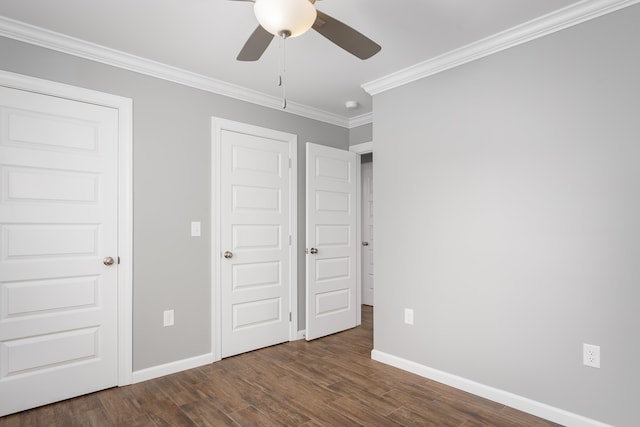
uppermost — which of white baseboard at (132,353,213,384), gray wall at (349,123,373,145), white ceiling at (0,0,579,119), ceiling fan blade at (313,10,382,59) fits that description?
white ceiling at (0,0,579,119)

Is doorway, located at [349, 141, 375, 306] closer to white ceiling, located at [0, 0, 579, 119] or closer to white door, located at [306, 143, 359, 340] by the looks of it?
white door, located at [306, 143, 359, 340]

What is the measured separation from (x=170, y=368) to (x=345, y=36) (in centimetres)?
280

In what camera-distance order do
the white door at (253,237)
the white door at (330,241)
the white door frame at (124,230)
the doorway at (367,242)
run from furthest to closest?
the doorway at (367,242) < the white door at (330,241) < the white door at (253,237) < the white door frame at (124,230)

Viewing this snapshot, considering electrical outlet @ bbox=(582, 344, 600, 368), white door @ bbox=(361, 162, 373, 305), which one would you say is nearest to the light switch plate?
electrical outlet @ bbox=(582, 344, 600, 368)

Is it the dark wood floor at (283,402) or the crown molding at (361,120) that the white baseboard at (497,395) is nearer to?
the dark wood floor at (283,402)

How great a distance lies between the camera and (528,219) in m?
2.32

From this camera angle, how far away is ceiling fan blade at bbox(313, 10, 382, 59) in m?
1.63

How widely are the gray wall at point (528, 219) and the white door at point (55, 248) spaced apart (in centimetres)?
232

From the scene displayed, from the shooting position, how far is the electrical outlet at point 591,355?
2037mm

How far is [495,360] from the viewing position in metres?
2.44

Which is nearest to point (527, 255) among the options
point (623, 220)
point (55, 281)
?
point (623, 220)

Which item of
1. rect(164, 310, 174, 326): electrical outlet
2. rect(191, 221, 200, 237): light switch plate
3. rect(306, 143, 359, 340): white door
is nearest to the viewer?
rect(164, 310, 174, 326): electrical outlet

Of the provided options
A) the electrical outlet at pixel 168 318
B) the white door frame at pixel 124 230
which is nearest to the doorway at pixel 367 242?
the electrical outlet at pixel 168 318

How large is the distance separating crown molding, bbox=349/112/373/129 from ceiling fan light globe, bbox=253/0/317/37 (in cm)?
274
